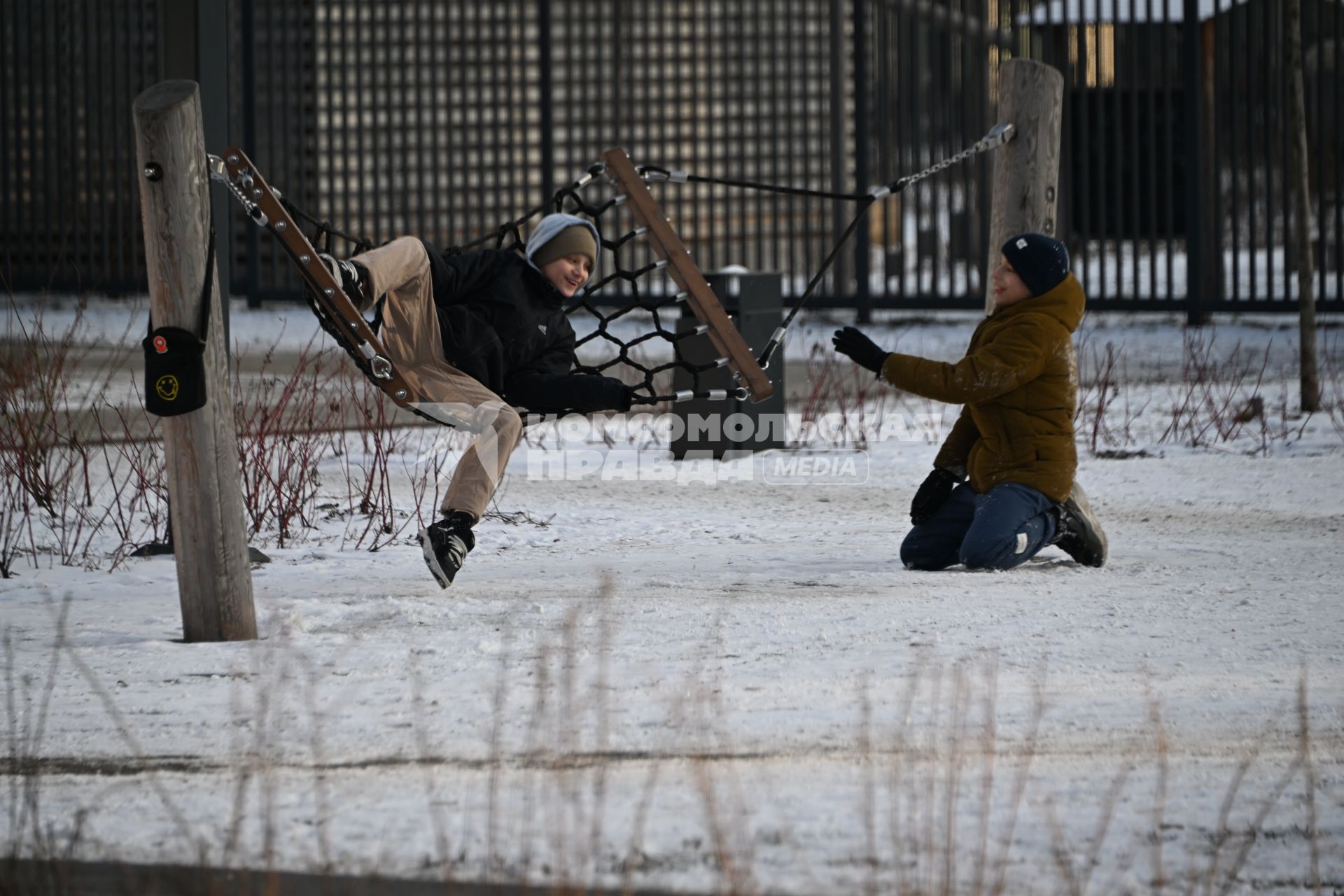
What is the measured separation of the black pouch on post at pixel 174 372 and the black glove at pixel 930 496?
6.88ft

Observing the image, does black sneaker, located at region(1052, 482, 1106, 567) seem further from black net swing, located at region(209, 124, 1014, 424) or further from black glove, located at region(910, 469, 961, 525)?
black net swing, located at region(209, 124, 1014, 424)

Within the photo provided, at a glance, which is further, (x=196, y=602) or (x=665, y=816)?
(x=196, y=602)

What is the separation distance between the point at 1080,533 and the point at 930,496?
433mm

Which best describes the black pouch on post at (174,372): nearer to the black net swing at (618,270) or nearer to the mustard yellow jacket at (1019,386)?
the black net swing at (618,270)

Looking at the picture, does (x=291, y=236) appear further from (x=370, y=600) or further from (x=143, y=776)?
(x=143, y=776)

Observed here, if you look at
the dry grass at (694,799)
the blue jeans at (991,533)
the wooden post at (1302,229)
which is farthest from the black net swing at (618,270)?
the wooden post at (1302,229)

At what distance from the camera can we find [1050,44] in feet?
44.2

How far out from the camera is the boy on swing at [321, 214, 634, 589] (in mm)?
4609

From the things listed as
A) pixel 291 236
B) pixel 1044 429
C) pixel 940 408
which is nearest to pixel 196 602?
pixel 291 236

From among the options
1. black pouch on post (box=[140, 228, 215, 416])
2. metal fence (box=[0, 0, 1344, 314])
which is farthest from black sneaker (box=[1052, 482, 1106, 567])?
metal fence (box=[0, 0, 1344, 314])

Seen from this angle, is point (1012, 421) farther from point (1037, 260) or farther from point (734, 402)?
point (734, 402)

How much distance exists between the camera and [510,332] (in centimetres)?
505

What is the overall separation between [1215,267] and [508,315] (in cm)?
866

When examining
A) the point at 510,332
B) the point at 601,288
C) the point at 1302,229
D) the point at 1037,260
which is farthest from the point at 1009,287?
the point at 1302,229
